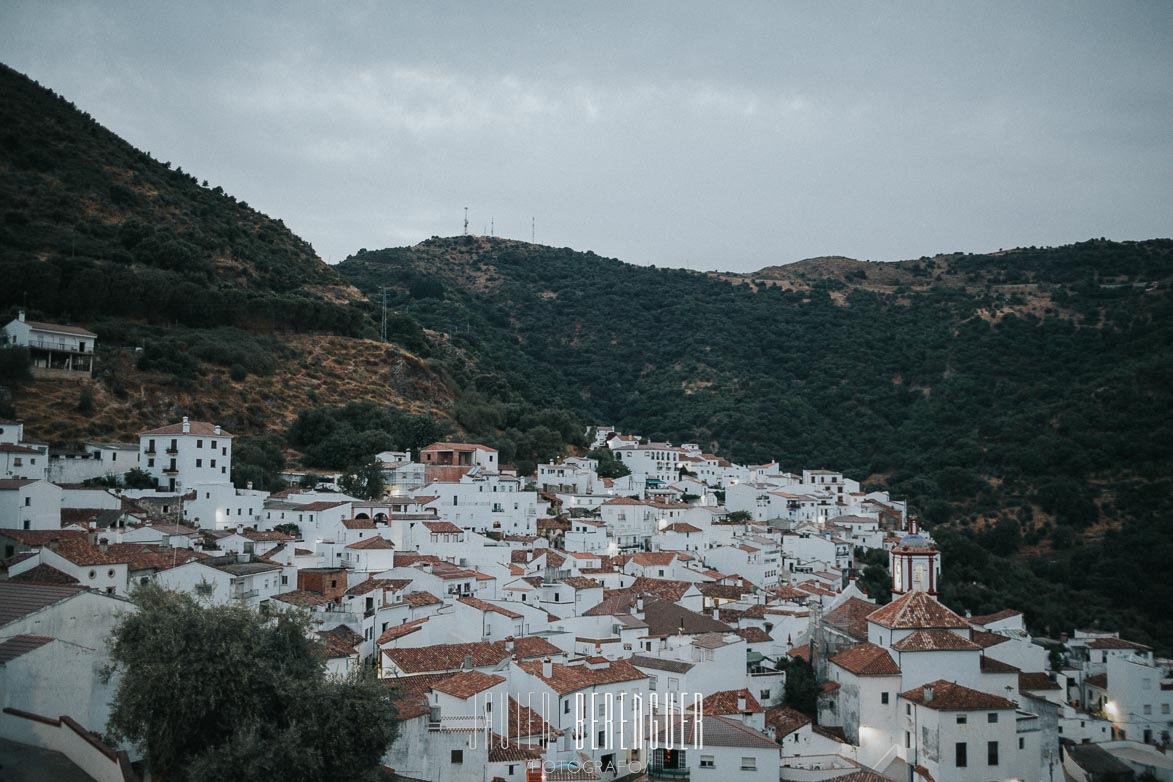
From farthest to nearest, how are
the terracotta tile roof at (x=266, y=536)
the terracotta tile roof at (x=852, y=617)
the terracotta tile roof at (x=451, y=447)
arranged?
1. the terracotta tile roof at (x=451, y=447)
2. the terracotta tile roof at (x=266, y=536)
3. the terracotta tile roof at (x=852, y=617)

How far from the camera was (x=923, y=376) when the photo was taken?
91875mm

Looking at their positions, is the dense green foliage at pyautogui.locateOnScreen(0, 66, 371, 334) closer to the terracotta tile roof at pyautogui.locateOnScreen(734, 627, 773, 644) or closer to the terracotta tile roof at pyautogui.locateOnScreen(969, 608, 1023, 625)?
the terracotta tile roof at pyautogui.locateOnScreen(734, 627, 773, 644)

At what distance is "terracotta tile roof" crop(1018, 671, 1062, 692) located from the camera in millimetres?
30544

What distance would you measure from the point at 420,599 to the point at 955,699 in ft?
55.1

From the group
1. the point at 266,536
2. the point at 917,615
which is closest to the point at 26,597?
the point at 266,536

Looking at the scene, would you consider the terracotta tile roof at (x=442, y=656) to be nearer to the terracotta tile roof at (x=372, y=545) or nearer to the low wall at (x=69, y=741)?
the terracotta tile roof at (x=372, y=545)

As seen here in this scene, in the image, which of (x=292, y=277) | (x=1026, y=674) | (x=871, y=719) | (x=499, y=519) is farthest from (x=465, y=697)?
(x=292, y=277)

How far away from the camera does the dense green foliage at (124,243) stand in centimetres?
5538

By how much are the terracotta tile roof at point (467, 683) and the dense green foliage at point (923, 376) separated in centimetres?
3394

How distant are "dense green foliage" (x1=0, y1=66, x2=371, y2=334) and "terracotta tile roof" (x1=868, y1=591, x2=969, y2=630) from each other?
51.1 m

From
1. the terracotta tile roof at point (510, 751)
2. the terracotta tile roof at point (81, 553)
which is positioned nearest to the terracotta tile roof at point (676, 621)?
the terracotta tile roof at point (510, 751)

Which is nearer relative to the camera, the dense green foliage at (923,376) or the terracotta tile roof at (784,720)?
the terracotta tile roof at (784,720)

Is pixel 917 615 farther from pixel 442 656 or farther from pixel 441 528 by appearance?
pixel 441 528

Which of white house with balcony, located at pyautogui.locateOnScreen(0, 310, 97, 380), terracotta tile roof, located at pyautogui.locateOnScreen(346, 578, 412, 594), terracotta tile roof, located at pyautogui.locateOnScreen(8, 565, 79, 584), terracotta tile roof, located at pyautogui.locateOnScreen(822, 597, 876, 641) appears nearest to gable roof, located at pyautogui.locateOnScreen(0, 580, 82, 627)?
terracotta tile roof, located at pyautogui.locateOnScreen(8, 565, 79, 584)
